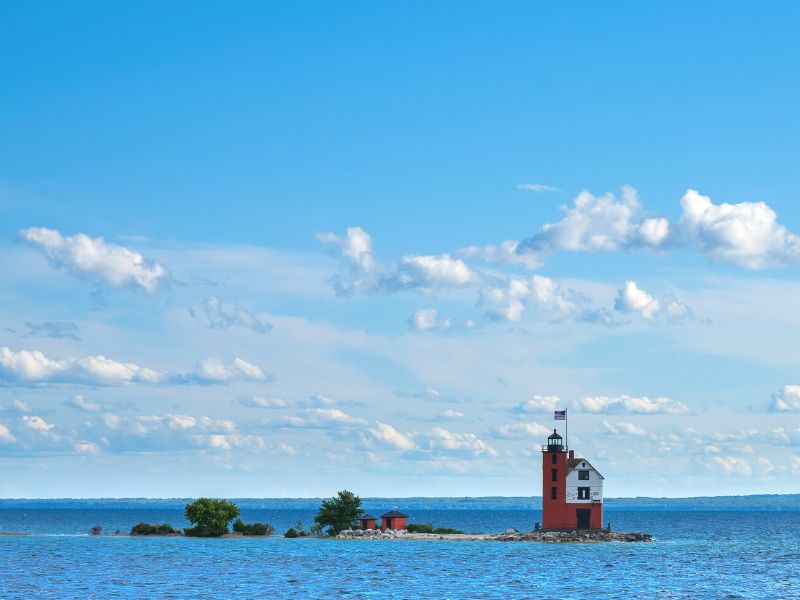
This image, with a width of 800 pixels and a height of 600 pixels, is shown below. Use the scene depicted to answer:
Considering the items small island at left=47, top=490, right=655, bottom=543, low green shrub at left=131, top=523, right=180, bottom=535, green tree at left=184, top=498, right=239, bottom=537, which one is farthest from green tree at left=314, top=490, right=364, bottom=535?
low green shrub at left=131, top=523, right=180, bottom=535

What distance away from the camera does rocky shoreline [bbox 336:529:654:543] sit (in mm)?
131500

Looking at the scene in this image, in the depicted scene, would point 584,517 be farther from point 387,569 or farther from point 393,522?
point 387,569

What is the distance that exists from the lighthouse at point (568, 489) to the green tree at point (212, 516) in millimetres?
39343

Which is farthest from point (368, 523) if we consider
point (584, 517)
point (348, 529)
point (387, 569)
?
point (387, 569)

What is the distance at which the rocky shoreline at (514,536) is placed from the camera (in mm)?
131500

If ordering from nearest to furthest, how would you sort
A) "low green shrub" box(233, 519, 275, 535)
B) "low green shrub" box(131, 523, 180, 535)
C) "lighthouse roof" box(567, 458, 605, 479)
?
"lighthouse roof" box(567, 458, 605, 479)
"low green shrub" box(233, 519, 275, 535)
"low green shrub" box(131, 523, 180, 535)

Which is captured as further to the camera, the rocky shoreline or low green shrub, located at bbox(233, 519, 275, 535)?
low green shrub, located at bbox(233, 519, 275, 535)

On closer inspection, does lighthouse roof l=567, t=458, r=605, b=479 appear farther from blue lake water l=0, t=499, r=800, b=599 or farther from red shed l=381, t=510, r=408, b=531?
red shed l=381, t=510, r=408, b=531

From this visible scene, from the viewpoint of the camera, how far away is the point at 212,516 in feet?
472

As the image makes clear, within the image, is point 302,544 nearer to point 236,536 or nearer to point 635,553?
point 236,536

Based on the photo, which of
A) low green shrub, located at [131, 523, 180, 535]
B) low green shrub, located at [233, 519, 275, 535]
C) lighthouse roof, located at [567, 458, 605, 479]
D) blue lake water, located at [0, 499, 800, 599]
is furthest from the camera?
low green shrub, located at [131, 523, 180, 535]

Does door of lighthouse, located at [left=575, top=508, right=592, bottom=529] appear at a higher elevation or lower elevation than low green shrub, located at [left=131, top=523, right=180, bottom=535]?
higher

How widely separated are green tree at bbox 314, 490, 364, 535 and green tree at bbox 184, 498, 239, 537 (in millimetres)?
10931

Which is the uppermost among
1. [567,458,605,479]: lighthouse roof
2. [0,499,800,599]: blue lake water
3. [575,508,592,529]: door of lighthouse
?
[567,458,605,479]: lighthouse roof
